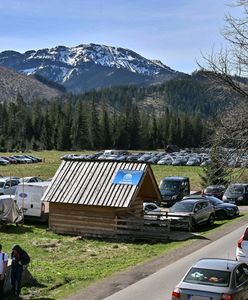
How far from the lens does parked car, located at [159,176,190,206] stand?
43000 millimetres

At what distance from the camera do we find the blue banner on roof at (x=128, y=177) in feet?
90.1

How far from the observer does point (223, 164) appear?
1429 centimetres

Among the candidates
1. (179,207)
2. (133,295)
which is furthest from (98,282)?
(179,207)

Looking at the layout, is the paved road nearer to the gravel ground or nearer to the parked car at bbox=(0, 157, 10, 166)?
the gravel ground

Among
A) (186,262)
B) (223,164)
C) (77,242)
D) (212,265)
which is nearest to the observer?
(212,265)

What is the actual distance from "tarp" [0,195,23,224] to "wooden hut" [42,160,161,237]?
1.69 m

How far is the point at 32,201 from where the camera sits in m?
30.2

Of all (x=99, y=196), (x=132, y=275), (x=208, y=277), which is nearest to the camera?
(x=208, y=277)

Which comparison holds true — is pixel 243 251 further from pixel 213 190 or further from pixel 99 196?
pixel 213 190

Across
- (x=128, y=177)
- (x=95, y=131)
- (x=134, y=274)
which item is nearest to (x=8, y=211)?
(x=128, y=177)

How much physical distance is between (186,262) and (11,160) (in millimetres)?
70973

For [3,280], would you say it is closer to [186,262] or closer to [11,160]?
[186,262]

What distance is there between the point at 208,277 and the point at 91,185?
1640 centimetres

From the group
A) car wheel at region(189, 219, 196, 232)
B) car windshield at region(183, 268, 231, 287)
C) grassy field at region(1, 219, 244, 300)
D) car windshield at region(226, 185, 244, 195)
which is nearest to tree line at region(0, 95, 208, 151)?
car windshield at region(226, 185, 244, 195)
